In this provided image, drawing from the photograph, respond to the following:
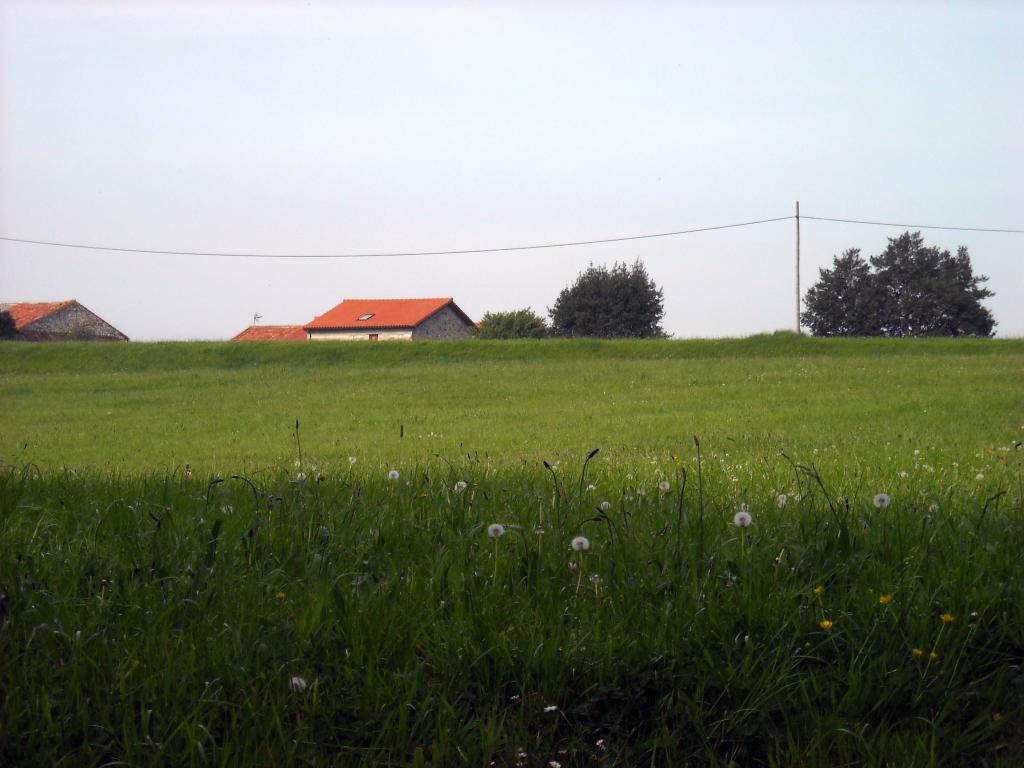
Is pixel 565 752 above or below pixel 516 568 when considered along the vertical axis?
below

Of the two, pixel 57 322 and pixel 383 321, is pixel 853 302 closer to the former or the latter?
pixel 383 321

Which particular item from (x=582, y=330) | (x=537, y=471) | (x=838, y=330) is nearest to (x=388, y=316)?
(x=582, y=330)

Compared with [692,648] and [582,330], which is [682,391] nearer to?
[692,648]

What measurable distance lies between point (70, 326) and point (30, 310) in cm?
243

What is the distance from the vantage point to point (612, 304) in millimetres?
74812

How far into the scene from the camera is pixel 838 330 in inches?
3088

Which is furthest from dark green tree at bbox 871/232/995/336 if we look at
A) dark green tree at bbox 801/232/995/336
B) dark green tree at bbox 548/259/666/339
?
dark green tree at bbox 548/259/666/339

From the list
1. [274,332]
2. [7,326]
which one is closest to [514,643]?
[7,326]

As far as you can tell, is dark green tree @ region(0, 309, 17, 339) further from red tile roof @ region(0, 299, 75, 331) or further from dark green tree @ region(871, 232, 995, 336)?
dark green tree @ region(871, 232, 995, 336)

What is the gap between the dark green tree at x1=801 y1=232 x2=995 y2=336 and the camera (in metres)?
75.8

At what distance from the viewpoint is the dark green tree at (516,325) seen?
7631 centimetres

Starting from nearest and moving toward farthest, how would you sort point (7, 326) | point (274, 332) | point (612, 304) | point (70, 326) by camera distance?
point (7, 326) → point (70, 326) → point (612, 304) → point (274, 332)

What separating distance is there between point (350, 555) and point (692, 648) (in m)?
1.44

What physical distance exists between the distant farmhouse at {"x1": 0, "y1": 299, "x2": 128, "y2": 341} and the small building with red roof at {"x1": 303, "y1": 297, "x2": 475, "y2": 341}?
26.6 meters
